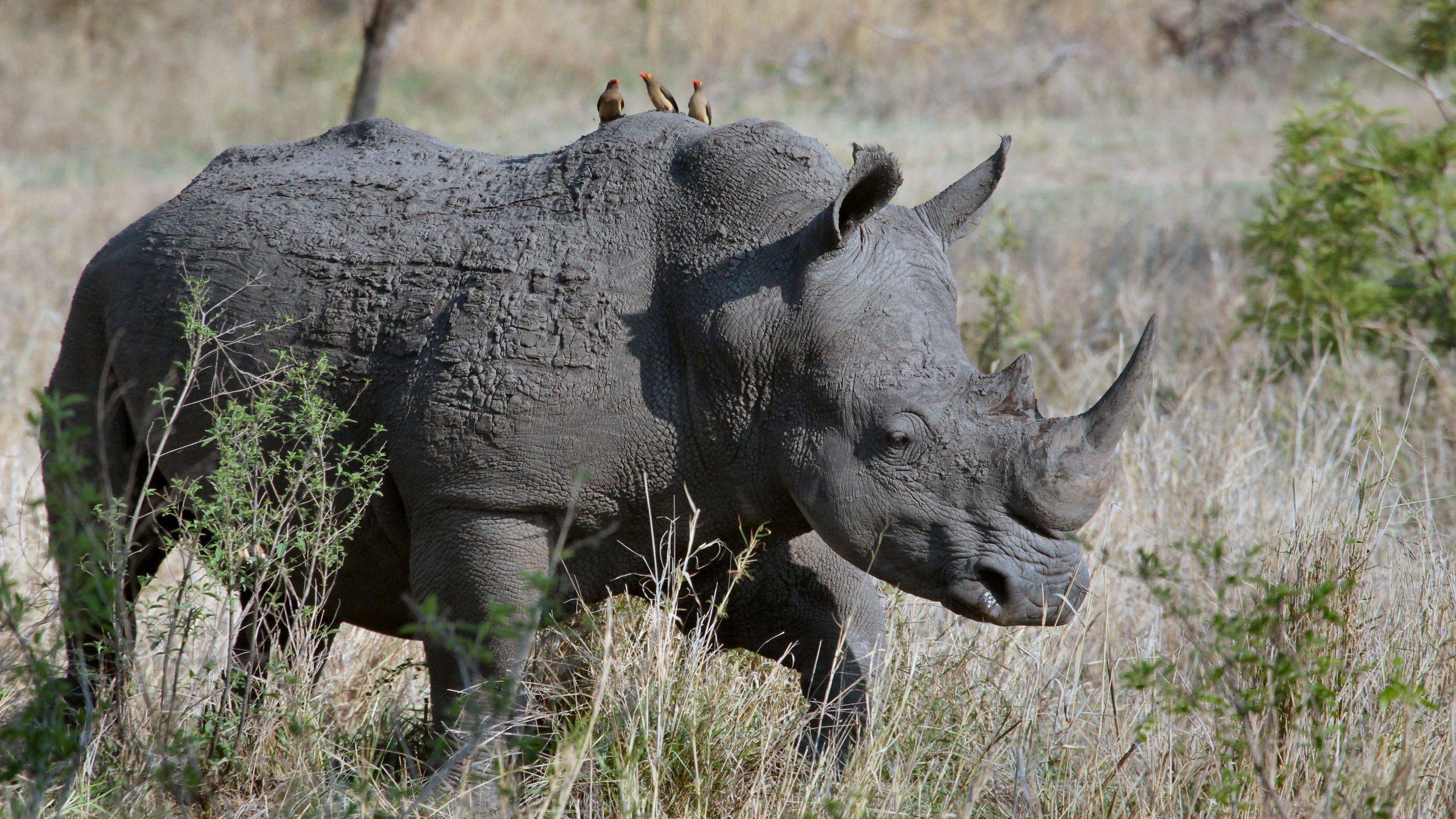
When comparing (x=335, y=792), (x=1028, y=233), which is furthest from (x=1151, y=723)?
(x=1028, y=233)

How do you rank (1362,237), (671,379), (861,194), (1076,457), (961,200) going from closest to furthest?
1. (1076,457)
2. (861,194)
3. (671,379)
4. (961,200)
5. (1362,237)

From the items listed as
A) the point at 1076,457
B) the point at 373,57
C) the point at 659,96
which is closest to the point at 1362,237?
the point at 659,96

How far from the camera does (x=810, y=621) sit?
3.53 metres

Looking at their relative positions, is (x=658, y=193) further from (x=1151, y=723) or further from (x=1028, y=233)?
(x=1028, y=233)

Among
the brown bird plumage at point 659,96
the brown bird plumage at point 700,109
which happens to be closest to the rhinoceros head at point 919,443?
the brown bird plumage at point 700,109

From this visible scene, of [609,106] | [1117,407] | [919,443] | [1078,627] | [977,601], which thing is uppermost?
[609,106]

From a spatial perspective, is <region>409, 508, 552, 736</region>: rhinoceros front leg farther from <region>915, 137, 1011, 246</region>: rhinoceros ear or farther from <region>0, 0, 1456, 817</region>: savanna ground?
<region>915, 137, 1011, 246</region>: rhinoceros ear

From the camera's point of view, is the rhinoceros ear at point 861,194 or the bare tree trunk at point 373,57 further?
the bare tree trunk at point 373,57

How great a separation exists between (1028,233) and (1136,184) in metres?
2.57

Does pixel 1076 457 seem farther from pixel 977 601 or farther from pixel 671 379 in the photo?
pixel 671 379

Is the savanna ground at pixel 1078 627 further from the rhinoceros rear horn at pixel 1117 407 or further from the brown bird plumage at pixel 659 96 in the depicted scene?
the brown bird plumage at pixel 659 96

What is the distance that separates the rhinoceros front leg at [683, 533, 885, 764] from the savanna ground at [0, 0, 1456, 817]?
0.28ft

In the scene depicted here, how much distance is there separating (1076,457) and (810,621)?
960mm

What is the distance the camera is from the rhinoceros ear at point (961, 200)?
3277 mm
